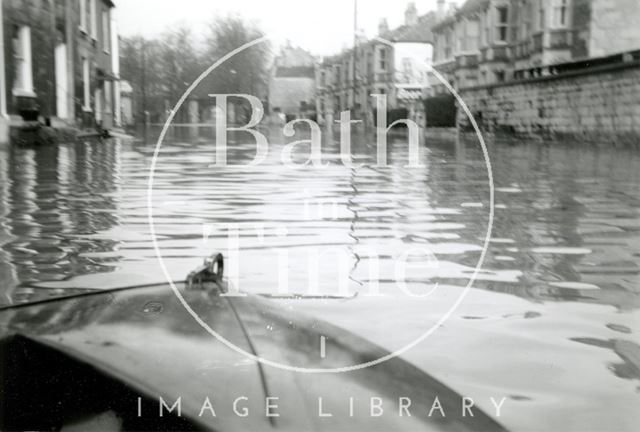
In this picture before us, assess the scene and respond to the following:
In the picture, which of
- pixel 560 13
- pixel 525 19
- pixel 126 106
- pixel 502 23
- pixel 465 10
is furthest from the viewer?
pixel 465 10

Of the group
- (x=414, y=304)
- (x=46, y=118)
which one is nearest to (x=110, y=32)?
(x=46, y=118)

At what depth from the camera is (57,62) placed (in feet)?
69.1

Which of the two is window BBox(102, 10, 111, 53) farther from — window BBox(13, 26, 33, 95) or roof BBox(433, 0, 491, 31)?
roof BBox(433, 0, 491, 31)

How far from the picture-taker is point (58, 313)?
186cm

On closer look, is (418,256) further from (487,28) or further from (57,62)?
(487,28)

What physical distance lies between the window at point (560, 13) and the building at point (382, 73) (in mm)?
20508

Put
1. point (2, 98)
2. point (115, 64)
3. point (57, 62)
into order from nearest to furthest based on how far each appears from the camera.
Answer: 1. point (2, 98)
2. point (57, 62)
3. point (115, 64)

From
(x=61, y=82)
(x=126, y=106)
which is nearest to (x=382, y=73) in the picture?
(x=126, y=106)

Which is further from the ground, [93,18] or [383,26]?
[383,26]

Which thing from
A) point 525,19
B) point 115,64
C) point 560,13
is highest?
point 525,19

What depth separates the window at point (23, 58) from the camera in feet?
56.4

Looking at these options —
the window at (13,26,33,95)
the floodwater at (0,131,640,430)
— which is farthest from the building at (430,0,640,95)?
the floodwater at (0,131,640,430)

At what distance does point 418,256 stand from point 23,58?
48.2ft

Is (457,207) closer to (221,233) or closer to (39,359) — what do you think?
(221,233)
